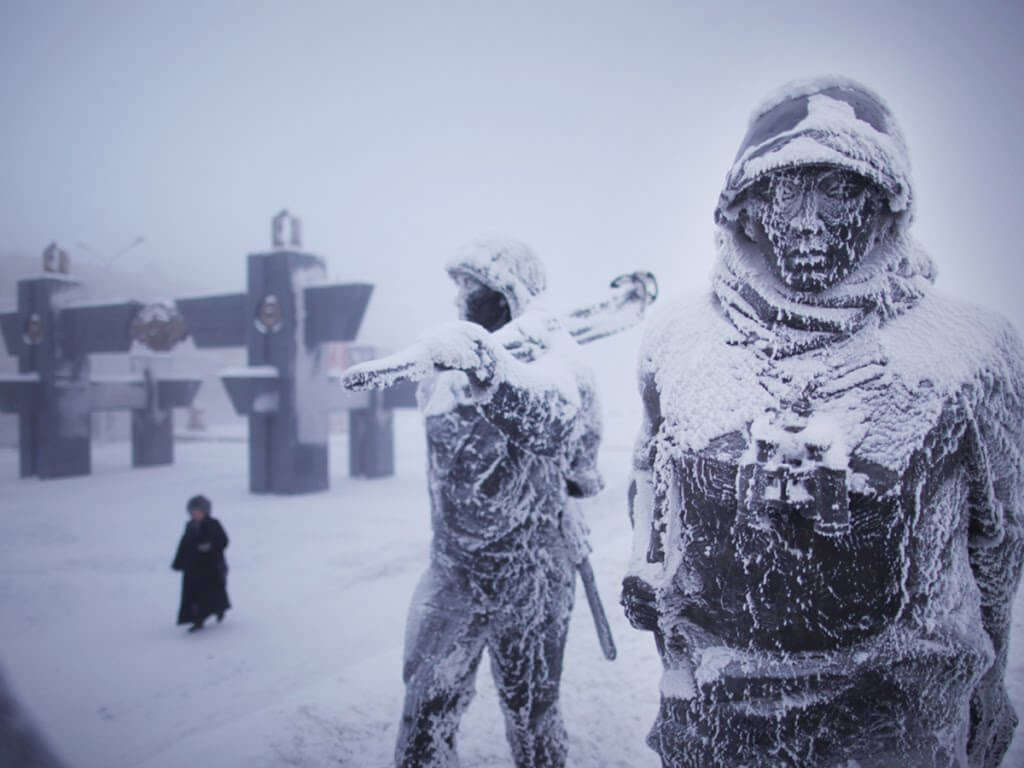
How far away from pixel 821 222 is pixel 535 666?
1.76 metres

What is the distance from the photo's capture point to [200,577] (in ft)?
15.8

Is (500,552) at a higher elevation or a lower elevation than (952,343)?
lower

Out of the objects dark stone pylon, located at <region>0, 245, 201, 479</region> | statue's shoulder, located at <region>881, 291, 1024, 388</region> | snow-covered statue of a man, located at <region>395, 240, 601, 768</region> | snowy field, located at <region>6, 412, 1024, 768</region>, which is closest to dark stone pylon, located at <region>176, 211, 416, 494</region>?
snowy field, located at <region>6, 412, 1024, 768</region>

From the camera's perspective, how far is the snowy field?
317cm

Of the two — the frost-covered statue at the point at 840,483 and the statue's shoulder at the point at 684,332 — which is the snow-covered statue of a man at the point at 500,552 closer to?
the statue's shoulder at the point at 684,332

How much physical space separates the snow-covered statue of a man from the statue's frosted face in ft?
2.86

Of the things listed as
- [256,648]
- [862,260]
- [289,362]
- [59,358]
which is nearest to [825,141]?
[862,260]

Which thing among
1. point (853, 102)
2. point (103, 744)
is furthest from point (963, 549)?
point (103, 744)

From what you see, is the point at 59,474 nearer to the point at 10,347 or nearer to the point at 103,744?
the point at 10,347

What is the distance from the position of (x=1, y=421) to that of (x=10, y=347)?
6554 millimetres

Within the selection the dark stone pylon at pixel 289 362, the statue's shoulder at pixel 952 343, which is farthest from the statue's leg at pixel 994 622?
the dark stone pylon at pixel 289 362

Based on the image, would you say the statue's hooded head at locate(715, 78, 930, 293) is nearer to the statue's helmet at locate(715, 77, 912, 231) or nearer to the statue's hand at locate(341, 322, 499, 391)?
the statue's helmet at locate(715, 77, 912, 231)

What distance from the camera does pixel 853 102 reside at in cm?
135

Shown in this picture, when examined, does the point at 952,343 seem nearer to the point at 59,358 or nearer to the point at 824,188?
the point at 824,188
